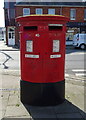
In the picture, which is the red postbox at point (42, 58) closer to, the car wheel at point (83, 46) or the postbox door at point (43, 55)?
the postbox door at point (43, 55)

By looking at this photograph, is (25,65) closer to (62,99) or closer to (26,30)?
(26,30)

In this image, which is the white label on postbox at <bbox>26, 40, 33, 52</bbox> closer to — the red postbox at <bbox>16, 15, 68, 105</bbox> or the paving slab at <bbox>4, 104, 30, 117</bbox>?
the red postbox at <bbox>16, 15, 68, 105</bbox>

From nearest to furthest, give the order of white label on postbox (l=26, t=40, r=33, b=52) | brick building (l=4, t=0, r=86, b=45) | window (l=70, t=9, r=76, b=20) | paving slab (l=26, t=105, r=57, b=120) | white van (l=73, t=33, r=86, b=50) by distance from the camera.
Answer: paving slab (l=26, t=105, r=57, b=120), white label on postbox (l=26, t=40, r=33, b=52), white van (l=73, t=33, r=86, b=50), brick building (l=4, t=0, r=86, b=45), window (l=70, t=9, r=76, b=20)

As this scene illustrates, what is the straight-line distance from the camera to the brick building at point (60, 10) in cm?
2559

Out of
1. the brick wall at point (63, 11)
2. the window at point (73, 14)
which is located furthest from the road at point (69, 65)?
the window at point (73, 14)

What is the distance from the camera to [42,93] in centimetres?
406

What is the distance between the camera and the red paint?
12.6ft

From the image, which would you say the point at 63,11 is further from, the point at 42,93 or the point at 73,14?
the point at 42,93

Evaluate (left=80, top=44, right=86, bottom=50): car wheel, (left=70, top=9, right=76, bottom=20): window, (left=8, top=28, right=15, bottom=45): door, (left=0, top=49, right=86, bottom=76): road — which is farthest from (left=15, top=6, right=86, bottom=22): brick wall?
(left=0, top=49, right=86, bottom=76): road

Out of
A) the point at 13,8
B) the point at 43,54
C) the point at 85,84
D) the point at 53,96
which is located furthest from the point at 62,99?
the point at 13,8

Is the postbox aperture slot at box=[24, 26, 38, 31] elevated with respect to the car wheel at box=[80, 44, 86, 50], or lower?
elevated

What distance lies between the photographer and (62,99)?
4.28m

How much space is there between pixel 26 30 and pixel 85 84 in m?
3.04

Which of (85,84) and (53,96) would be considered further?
(85,84)
